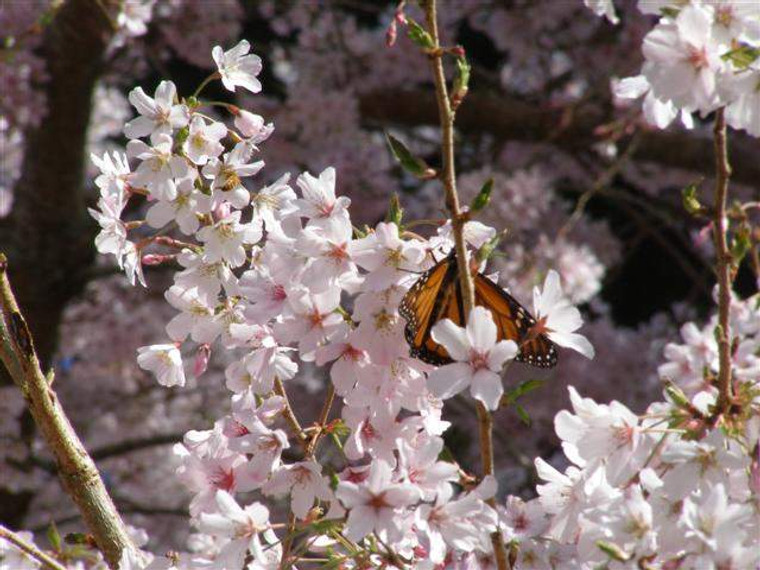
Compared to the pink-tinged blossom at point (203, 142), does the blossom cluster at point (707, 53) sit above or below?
above

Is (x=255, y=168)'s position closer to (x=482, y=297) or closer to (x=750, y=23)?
(x=482, y=297)

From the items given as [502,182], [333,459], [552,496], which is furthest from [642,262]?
[552,496]

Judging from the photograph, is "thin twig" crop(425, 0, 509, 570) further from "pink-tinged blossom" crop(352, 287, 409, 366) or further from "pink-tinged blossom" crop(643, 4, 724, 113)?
"pink-tinged blossom" crop(643, 4, 724, 113)

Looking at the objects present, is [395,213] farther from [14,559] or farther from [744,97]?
[14,559]

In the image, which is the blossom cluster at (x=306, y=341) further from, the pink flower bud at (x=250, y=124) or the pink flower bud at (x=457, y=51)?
the pink flower bud at (x=457, y=51)

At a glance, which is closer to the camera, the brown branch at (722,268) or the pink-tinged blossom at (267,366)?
the brown branch at (722,268)

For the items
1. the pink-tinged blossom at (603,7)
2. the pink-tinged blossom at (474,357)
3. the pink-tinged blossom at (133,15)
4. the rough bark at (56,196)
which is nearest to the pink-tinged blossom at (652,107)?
the pink-tinged blossom at (603,7)

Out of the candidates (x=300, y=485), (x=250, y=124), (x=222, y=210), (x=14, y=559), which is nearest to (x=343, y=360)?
(x=300, y=485)

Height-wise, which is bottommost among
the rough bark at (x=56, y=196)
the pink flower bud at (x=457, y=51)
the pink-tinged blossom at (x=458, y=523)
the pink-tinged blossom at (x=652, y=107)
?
the rough bark at (x=56, y=196)
